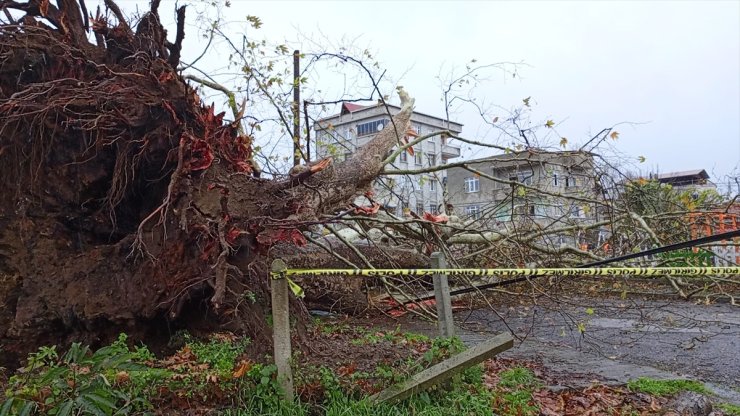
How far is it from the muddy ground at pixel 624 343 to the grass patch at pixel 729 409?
0.66 feet

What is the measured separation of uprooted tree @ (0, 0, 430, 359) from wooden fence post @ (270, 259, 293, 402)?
0.45 m

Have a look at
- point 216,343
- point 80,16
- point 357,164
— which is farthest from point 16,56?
point 357,164

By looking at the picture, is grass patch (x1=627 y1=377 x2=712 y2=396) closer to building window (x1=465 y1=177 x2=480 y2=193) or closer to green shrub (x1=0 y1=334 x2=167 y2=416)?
green shrub (x1=0 y1=334 x2=167 y2=416)

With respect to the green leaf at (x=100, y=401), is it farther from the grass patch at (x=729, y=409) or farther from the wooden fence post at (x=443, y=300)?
the grass patch at (x=729, y=409)

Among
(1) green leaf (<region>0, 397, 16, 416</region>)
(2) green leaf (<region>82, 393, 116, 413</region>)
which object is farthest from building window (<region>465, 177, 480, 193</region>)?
(1) green leaf (<region>0, 397, 16, 416</region>)

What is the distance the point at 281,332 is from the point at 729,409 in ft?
10.1

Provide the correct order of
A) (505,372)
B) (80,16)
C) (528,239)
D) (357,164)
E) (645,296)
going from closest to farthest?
1. (80,16)
2. (505,372)
3. (357,164)
4. (528,239)
5. (645,296)

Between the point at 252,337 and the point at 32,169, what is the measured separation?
193 cm

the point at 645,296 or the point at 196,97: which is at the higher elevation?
the point at 196,97

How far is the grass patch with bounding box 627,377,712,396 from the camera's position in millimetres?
3959

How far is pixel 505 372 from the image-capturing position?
14.5 feet

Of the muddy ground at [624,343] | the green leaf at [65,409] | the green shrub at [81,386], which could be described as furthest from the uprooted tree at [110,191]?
the muddy ground at [624,343]

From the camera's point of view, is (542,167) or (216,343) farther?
(542,167)

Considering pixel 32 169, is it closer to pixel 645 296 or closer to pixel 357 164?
pixel 357 164
